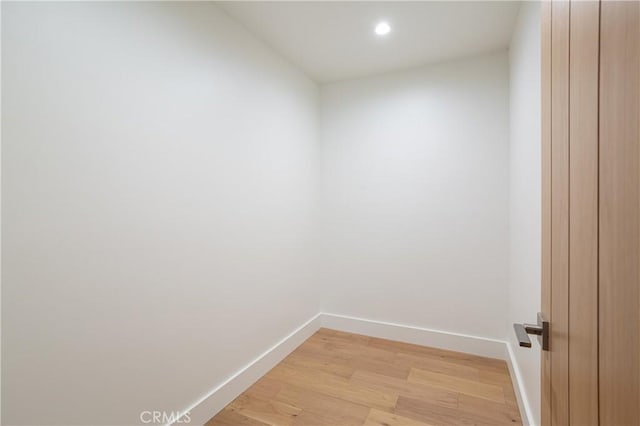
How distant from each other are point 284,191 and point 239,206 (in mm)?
563

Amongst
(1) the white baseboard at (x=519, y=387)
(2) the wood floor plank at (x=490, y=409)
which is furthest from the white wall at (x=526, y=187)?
(2) the wood floor plank at (x=490, y=409)

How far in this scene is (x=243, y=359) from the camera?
2.02m

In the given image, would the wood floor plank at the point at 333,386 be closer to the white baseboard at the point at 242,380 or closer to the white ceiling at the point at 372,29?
the white baseboard at the point at 242,380

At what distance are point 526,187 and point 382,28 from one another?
142cm

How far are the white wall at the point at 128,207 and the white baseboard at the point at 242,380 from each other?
0.06 m

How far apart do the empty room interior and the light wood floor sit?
0.02 meters

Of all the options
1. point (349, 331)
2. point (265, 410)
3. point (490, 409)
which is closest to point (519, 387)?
point (490, 409)

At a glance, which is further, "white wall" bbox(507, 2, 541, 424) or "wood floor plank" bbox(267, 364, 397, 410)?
"wood floor plank" bbox(267, 364, 397, 410)

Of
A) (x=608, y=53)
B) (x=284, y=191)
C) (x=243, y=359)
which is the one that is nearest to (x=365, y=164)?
(x=284, y=191)

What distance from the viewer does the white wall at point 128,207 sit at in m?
1.04

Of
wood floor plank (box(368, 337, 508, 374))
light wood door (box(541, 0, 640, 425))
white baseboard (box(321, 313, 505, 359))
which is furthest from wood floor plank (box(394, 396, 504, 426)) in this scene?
light wood door (box(541, 0, 640, 425))

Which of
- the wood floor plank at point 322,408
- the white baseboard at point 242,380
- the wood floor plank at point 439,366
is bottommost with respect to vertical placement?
A: the wood floor plank at point 322,408

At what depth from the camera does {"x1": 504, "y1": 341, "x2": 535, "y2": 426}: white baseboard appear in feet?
5.13

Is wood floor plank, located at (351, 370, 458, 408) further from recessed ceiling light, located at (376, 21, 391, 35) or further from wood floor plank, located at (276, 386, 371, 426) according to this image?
recessed ceiling light, located at (376, 21, 391, 35)
